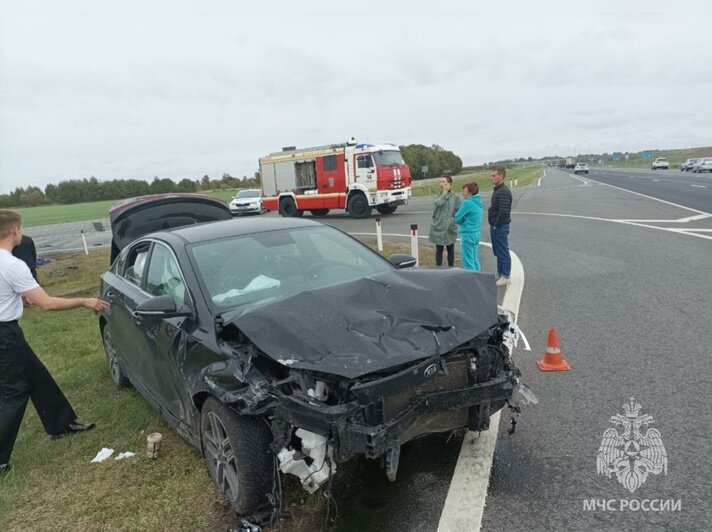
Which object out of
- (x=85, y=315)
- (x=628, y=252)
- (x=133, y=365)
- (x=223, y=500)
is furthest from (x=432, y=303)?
(x=628, y=252)

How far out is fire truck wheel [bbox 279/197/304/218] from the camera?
24.0 metres

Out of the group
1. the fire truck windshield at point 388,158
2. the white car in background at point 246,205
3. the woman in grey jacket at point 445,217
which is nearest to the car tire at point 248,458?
the woman in grey jacket at point 445,217

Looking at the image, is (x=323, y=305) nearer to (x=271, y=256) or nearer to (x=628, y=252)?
(x=271, y=256)

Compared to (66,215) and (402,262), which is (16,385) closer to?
(402,262)

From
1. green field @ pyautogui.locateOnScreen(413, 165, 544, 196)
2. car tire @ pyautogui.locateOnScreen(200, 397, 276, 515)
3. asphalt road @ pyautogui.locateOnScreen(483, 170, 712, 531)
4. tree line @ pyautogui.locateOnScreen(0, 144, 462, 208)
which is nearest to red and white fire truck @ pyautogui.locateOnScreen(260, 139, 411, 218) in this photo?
green field @ pyautogui.locateOnScreen(413, 165, 544, 196)

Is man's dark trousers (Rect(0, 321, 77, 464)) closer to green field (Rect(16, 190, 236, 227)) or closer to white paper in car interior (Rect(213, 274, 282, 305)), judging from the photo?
white paper in car interior (Rect(213, 274, 282, 305))

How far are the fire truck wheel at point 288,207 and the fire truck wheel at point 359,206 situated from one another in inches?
128

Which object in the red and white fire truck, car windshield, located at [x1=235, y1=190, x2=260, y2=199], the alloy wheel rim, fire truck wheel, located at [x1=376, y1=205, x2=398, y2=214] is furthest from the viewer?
car windshield, located at [x1=235, y1=190, x2=260, y2=199]

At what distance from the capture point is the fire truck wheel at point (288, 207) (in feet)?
78.9

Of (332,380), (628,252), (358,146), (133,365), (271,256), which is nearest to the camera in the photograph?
(332,380)

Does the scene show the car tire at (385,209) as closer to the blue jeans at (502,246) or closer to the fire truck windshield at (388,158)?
the fire truck windshield at (388,158)

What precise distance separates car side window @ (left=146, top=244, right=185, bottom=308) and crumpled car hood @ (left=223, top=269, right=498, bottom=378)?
2.31 ft

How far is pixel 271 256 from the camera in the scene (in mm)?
4043

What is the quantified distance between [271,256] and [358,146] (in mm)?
17872
